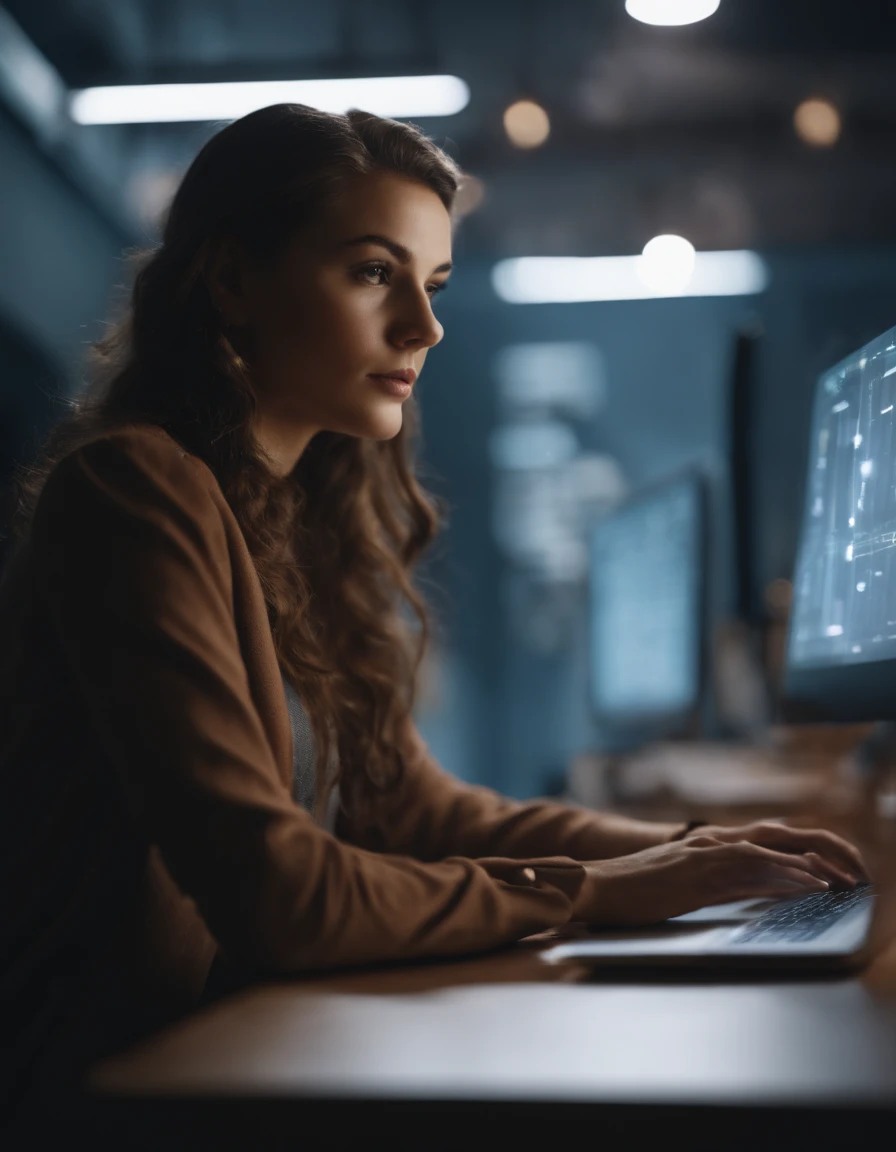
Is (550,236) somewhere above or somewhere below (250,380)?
above

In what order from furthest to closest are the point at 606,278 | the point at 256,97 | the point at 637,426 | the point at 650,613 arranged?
the point at 637,426 → the point at 606,278 → the point at 256,97 → the point at 650,613

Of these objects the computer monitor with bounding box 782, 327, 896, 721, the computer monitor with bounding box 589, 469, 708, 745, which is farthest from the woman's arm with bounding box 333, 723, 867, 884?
the computer monitor with bounding box 589, 469, 708, 745

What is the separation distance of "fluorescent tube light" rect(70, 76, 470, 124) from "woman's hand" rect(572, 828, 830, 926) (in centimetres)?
315

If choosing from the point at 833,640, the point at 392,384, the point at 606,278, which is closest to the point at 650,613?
the point at 833,640

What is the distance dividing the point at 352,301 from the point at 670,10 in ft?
7.89

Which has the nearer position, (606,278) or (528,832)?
(528,832)

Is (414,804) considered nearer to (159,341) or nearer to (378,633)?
(378,633)

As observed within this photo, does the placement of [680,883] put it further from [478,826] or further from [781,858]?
[478,826]

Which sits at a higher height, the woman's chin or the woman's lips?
the woman's lips

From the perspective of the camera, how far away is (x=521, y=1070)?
0.50 metres

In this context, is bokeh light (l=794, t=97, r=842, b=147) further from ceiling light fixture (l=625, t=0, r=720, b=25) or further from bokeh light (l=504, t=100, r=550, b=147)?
ceiling light fixture (l=625, t=0, r=720, b=25)

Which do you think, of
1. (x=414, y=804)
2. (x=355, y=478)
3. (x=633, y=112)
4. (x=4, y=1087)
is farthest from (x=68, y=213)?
(x=4, y=1087)

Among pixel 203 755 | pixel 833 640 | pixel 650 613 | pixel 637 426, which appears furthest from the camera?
pixel 637 426

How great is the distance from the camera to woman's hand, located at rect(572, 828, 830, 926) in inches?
34.1
